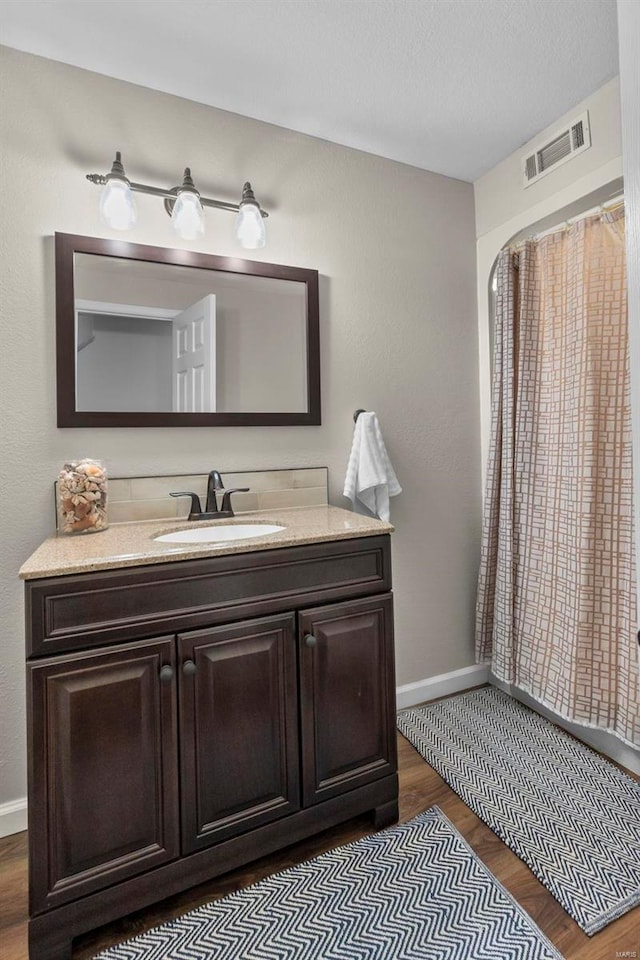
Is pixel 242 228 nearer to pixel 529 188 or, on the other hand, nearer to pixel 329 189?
pixel 329 189

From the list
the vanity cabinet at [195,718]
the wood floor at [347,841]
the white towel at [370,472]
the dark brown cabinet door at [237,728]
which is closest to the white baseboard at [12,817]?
the wood floor at [347,841]

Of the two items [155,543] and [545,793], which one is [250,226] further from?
[545,793]

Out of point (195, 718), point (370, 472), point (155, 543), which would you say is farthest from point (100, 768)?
point (370, 472)

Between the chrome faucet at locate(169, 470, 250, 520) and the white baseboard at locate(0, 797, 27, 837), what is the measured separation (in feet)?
3.53

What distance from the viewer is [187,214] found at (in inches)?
65.7

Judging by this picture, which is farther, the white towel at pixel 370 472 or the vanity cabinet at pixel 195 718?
the white towel at pixel 370 472

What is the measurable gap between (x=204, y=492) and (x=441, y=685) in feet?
4.85

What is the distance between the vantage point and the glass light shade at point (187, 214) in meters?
1.67

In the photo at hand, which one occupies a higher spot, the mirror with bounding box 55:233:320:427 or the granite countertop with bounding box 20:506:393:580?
the mirror with bounding box 55:233:320:427

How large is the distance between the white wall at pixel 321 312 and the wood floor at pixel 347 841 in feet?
1.06

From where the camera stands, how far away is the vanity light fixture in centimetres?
157

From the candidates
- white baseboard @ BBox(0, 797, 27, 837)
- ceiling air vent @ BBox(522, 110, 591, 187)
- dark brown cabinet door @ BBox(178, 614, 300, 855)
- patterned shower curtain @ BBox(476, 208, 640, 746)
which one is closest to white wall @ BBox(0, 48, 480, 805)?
white baseboard @ BBox(0, 797, 27, 837)

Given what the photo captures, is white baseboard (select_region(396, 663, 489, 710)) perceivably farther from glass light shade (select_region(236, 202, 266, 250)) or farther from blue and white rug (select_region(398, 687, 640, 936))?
glass light shade (select_region(236, 202, 266, 250))

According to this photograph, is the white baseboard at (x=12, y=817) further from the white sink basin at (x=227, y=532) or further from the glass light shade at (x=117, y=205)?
the glass light shade at (x=117, y=205)
